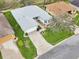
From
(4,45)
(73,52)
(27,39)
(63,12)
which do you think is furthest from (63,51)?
(63,12)

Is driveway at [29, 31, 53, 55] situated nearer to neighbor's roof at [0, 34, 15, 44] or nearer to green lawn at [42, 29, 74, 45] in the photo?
green lawn at [42, 29, 74, 45]

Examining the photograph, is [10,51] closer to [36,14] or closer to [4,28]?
[4,28]

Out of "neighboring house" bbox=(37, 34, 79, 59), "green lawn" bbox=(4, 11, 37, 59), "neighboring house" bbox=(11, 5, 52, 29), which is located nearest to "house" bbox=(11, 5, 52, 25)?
"neighboring house" bbox=(11, 5, 52, 29)

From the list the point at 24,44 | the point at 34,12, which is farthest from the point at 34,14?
the point at 24,44

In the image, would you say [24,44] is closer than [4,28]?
Yes

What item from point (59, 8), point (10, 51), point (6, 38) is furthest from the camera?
point (59, 8)

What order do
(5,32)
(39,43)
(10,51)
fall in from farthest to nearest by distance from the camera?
(5,32) → (39,43) → (10,51)

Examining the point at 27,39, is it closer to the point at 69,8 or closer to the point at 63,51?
the point at 63,51
